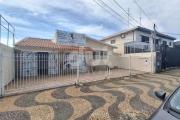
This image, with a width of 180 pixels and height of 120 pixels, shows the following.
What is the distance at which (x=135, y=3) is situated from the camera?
9133 millimetres

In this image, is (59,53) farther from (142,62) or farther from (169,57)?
(169,57)

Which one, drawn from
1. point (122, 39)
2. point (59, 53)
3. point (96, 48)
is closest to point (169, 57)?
point (122, 39)

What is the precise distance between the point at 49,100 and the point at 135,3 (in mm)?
9600

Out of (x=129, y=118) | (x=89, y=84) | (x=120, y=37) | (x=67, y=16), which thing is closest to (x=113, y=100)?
(x=129, y=118)

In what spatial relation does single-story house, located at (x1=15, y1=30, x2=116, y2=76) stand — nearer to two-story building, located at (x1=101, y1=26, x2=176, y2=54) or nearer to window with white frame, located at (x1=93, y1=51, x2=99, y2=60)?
window with white frame, located at (x1=93, y1=51, x2=99, y2=60)

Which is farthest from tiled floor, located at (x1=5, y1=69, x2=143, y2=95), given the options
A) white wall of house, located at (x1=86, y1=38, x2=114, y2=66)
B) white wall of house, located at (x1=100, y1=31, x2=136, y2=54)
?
white wall of house, located at (x1=100, y1=31, x2=136, y2=54)

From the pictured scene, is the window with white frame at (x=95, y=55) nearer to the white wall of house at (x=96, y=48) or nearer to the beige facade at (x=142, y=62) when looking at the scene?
the white wall of house at (x=96, y=48)

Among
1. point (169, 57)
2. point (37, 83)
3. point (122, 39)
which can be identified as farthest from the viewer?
point (122, 39)

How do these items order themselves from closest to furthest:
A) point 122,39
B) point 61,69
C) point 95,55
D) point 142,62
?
point 61,69
point 142,62
point 95,55
point 122,39

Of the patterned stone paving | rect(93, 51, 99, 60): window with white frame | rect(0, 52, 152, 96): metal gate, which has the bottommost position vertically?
the patterned stone paving

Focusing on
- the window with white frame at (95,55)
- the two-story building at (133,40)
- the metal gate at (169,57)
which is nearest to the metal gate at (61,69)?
the window with white frame at (95,55)

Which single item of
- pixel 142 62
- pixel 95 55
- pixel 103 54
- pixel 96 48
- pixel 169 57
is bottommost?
pixel 142 62

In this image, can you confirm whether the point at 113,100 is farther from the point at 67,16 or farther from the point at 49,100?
the point at 67,16

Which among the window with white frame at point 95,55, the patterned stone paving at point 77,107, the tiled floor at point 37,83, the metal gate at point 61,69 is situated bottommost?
the patterned stone paving at point 77,107
